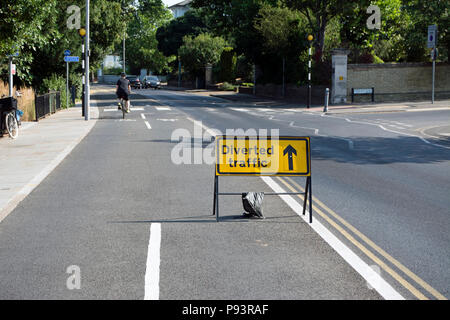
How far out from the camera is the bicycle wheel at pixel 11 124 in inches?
747

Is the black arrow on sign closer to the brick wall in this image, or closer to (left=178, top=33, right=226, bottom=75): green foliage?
the brick wall

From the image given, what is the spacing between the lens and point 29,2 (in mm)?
16547

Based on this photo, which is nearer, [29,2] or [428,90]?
[29,2]

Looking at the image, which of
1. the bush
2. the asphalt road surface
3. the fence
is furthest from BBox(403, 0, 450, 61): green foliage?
the asphalt road surface

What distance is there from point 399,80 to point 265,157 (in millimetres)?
34371

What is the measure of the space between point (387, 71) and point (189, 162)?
29653mm

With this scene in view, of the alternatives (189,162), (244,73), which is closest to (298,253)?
A: (189,162)

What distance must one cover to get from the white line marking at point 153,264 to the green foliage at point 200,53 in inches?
2687

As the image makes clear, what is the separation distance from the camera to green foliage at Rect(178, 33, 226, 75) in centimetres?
7500

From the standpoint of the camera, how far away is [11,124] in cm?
1917

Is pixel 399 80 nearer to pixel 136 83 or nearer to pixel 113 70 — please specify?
pixel 136 83

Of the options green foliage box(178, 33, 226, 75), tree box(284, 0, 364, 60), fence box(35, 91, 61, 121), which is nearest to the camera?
fence box(35, 91, 61, 121)

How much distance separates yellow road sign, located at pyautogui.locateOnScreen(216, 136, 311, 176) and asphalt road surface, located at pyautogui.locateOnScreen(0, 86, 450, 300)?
2.31 ft
